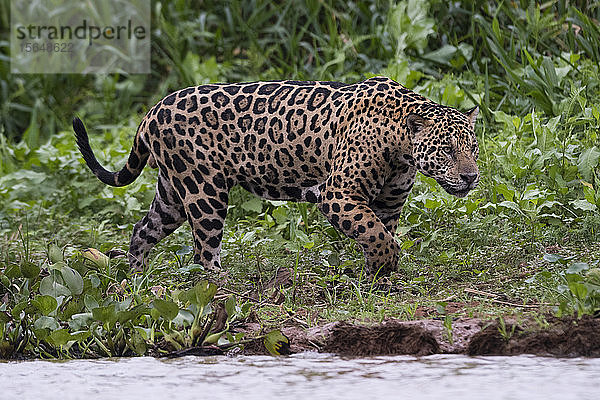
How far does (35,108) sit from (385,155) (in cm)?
603

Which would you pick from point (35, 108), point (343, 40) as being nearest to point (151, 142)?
point (343, 40)

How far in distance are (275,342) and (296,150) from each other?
63.8 inches

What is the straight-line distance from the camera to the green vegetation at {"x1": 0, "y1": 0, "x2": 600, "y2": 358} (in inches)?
169

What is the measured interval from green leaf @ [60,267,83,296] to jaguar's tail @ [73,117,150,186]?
1339 mm

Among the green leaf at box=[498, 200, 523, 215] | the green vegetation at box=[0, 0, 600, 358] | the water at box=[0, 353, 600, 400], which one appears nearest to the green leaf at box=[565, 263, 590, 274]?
the green vegetation at box=[0, 0, 600, 358]

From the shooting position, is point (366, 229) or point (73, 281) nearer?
Answer: point (73, 281)

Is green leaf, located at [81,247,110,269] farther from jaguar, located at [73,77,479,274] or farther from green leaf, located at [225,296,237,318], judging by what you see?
green leaf, located at [225,296,237,318]

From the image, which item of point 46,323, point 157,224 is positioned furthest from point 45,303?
point 157,224

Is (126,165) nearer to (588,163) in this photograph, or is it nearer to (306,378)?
(306,378)

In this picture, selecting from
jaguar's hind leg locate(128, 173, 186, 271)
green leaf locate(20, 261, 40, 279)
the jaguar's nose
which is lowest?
green leaf locate(20, 261, 40, 279)

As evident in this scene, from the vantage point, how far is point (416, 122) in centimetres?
498

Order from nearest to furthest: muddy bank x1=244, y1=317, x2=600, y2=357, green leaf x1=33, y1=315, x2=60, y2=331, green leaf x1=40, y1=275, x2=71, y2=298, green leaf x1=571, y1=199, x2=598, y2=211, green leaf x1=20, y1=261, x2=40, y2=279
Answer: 1. muddy bank x1=244, y1=317, x2=600, y2=357
2. green leaf x1=33, y1=315, x2=60, y2=331
3. green leaf x1=40, y1=275, x2=71, y2=298
4. green leaf x1=20, y1=261, x2=40, y2=279
5. green leaf x1=571, y1=199, x2=598, y2=211

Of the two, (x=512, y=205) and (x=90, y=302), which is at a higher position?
(x=512, y=205)

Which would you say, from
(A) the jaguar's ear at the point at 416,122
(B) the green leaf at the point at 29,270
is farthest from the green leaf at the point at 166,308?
(A) the jaguar's ear at the point at 416,122
